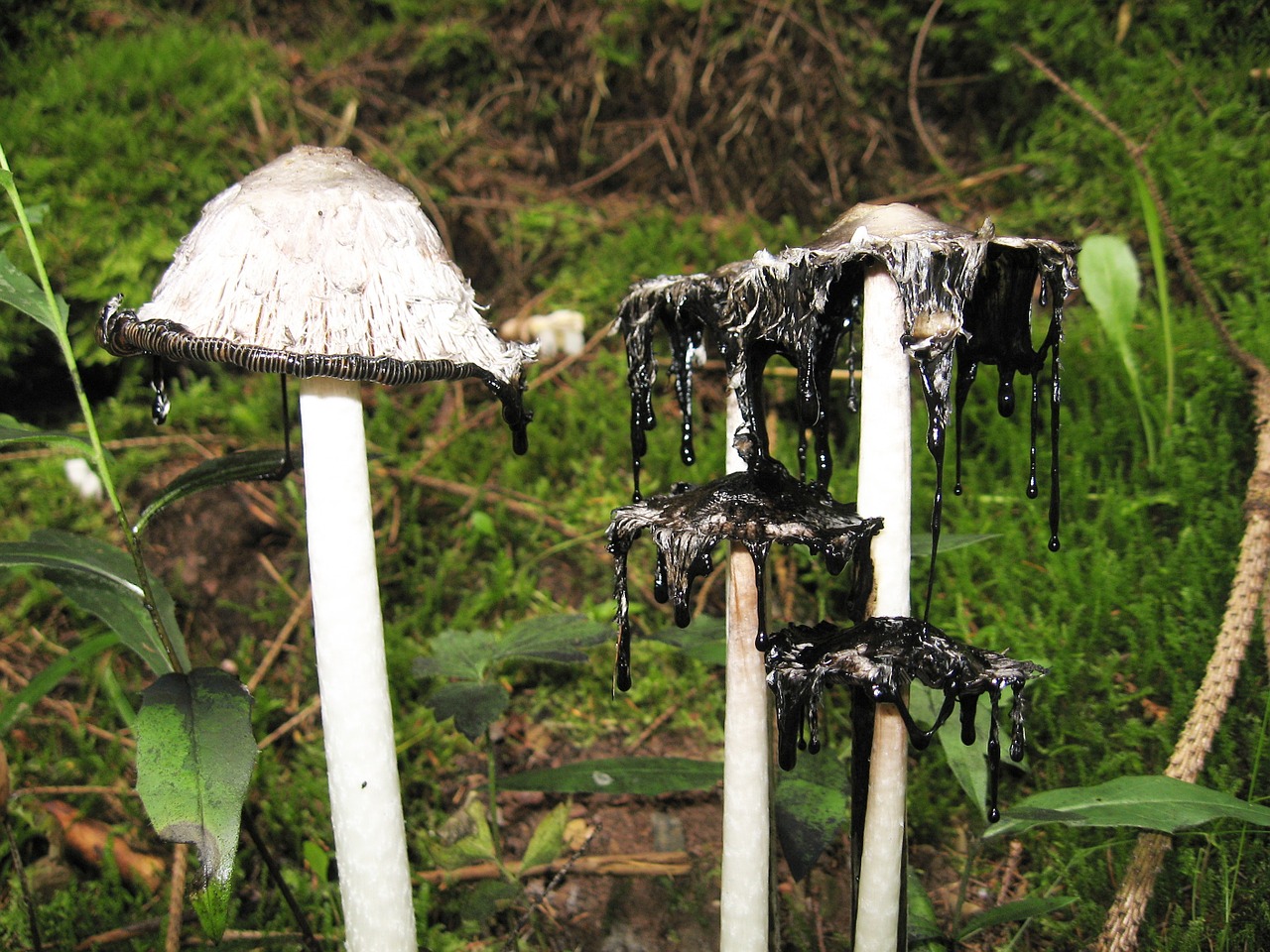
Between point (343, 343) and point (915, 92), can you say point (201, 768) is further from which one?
point (915, 92)

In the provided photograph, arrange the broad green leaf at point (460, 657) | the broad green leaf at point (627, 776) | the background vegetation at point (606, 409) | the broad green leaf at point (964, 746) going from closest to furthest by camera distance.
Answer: the broad green leaf at point (964, 746) < the broad green leaf at point (627, 776) < the broad green leaf at point (460, 657) < the background vegetation at point (606, 409)

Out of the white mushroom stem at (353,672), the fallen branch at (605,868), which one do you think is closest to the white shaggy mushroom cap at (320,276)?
the white mushroom stem at (353,672)

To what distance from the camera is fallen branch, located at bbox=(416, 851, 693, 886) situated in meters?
2.23

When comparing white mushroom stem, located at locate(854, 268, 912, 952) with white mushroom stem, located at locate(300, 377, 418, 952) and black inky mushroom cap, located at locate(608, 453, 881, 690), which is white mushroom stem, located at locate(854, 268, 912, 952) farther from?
white mushroom stem, located at locate(300, 377, 418, 952)

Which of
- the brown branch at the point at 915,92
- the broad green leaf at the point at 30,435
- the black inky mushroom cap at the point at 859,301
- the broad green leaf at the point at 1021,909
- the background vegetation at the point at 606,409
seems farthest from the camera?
the brown branch at the point at 915,92

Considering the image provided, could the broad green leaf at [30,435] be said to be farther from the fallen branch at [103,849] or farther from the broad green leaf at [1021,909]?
the broad green leaf at [1021,909]

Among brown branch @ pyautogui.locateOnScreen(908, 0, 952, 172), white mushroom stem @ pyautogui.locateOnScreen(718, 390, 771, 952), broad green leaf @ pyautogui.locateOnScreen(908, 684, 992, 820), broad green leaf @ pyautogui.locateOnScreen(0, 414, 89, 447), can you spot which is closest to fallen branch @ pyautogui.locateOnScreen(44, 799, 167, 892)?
broad green leaf @ pyautogui.locateOnScreen(0, 414, 89, 447)

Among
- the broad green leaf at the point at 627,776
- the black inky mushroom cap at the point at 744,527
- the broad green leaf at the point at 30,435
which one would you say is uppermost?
the broad green leaf at the point at 30,435

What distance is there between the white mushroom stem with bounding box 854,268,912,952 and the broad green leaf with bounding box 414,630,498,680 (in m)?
0.86

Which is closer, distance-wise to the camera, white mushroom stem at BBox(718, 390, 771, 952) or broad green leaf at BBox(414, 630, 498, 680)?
white mushroom stem at BBox(718, 390, 771, 952)

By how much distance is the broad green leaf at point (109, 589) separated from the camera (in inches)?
62.4

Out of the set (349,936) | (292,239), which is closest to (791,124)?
(292,239)

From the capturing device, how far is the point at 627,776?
5.96ft

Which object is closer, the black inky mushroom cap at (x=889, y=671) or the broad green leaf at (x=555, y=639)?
the black inky mushroom cap at (x=889, y=671)
